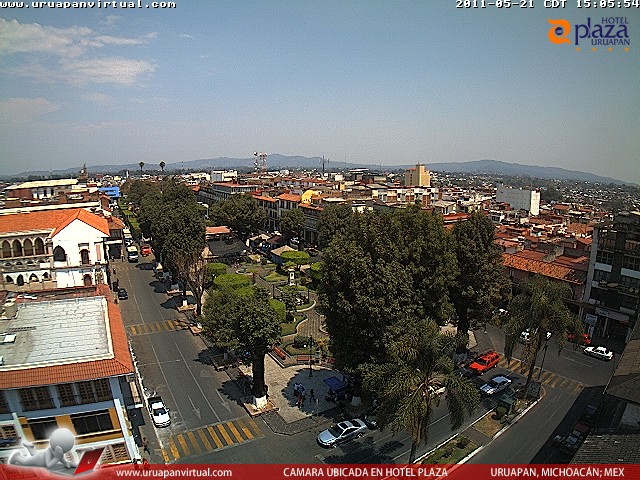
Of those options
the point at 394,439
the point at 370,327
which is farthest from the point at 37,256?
the point at 394,439

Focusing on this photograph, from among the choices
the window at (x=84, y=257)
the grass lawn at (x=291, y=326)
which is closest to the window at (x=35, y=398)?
the grass lawn at (x=291, y=326)

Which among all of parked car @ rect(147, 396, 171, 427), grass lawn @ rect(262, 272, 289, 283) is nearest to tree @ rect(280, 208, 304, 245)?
grass lawn @ rect(262, 272, 289, 283)

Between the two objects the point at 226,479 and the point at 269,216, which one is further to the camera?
the point at 269,216

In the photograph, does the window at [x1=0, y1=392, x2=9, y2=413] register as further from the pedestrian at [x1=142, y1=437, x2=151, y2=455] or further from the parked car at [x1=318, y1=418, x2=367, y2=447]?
the parked car at [x1=318, y1=418, x2=367, y2=447]

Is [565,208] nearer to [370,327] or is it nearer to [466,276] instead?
→ [466,276]

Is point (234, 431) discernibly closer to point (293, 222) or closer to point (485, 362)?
point (485, 362)

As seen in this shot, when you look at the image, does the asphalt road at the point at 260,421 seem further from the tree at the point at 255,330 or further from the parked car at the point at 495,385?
the tree at the point at 255,330

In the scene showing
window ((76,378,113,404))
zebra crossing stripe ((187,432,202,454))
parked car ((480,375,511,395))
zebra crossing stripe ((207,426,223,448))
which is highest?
window ((76,378,113,404))
